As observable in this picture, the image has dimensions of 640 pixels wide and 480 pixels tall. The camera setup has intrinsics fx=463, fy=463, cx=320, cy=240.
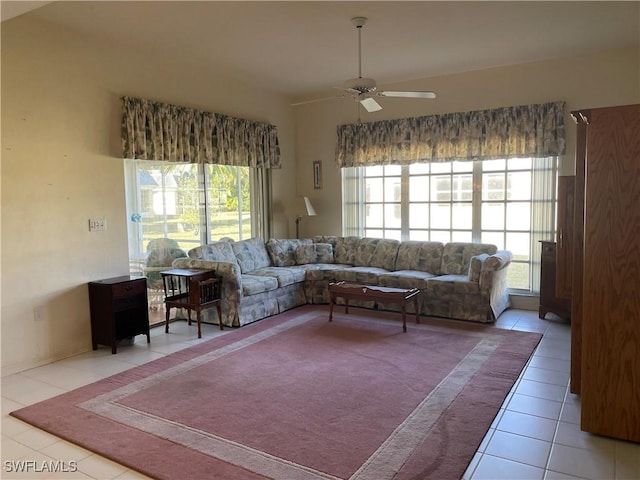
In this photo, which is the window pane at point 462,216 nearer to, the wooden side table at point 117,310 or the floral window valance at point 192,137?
the floral window valance at point 192,137

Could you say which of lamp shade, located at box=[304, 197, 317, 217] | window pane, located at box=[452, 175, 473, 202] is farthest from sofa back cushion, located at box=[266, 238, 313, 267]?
window pane, located at box=[452, 175, 473, 202]

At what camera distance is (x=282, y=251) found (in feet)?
21.6

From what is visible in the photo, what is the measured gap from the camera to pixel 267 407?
324 cm

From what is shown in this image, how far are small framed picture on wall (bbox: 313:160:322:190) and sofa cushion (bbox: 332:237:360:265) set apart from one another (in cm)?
103

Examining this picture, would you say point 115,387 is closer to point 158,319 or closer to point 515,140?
point 158,319

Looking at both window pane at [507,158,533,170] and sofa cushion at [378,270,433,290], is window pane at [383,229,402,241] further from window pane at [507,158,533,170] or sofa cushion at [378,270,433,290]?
window pane at [507,158,533,170]

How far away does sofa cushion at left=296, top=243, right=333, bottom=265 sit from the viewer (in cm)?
664

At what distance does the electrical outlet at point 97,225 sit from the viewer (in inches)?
180

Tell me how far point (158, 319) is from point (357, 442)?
3405 mm

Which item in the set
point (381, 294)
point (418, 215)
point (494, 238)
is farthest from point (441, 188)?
point (381, 294)

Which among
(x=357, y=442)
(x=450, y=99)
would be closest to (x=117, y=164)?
(x=357, y=442)

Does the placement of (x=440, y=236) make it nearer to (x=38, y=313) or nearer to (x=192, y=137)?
(x=192, y=137)

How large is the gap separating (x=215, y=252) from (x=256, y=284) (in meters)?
0.73

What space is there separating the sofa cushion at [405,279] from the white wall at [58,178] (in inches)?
119
